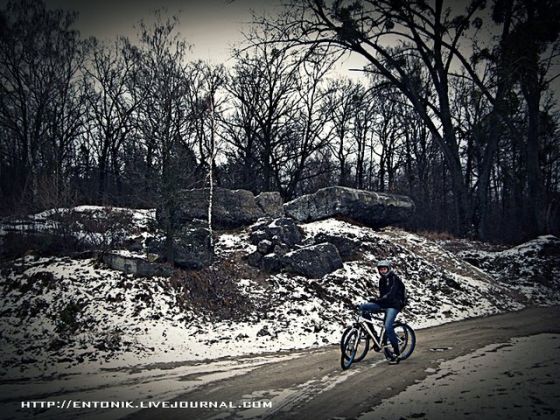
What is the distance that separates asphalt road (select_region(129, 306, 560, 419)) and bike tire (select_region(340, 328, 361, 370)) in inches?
5.7

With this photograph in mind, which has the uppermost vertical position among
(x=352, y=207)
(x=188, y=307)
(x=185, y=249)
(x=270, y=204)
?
(x=270, y=204)

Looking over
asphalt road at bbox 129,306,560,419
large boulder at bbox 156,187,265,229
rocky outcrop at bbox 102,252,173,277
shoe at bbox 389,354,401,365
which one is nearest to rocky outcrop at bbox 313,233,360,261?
large boulder at bbox 156,187,265,229

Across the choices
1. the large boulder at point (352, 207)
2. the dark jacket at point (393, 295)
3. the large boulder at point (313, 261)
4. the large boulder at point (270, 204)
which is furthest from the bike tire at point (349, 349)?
the large boulder at point (352, 207)

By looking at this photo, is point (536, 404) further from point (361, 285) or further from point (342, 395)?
point (361, 285)

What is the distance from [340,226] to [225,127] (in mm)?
13603

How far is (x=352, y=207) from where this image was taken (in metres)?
16.7

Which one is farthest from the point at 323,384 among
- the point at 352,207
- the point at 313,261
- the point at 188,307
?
the point at 352,207

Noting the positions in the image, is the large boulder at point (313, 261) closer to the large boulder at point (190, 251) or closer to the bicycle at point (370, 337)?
the large boulder at point (190, 251)

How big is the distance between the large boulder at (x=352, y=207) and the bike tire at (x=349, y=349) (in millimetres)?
9978

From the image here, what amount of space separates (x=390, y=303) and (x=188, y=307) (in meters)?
5.82

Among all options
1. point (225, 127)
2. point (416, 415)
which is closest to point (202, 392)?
point (416, 415)

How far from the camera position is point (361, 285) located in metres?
12.5

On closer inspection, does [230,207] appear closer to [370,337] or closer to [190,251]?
[190,251]

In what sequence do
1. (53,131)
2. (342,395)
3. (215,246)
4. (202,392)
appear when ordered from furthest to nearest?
(53,131) → (215,246) → (202,392) → (342,395)
